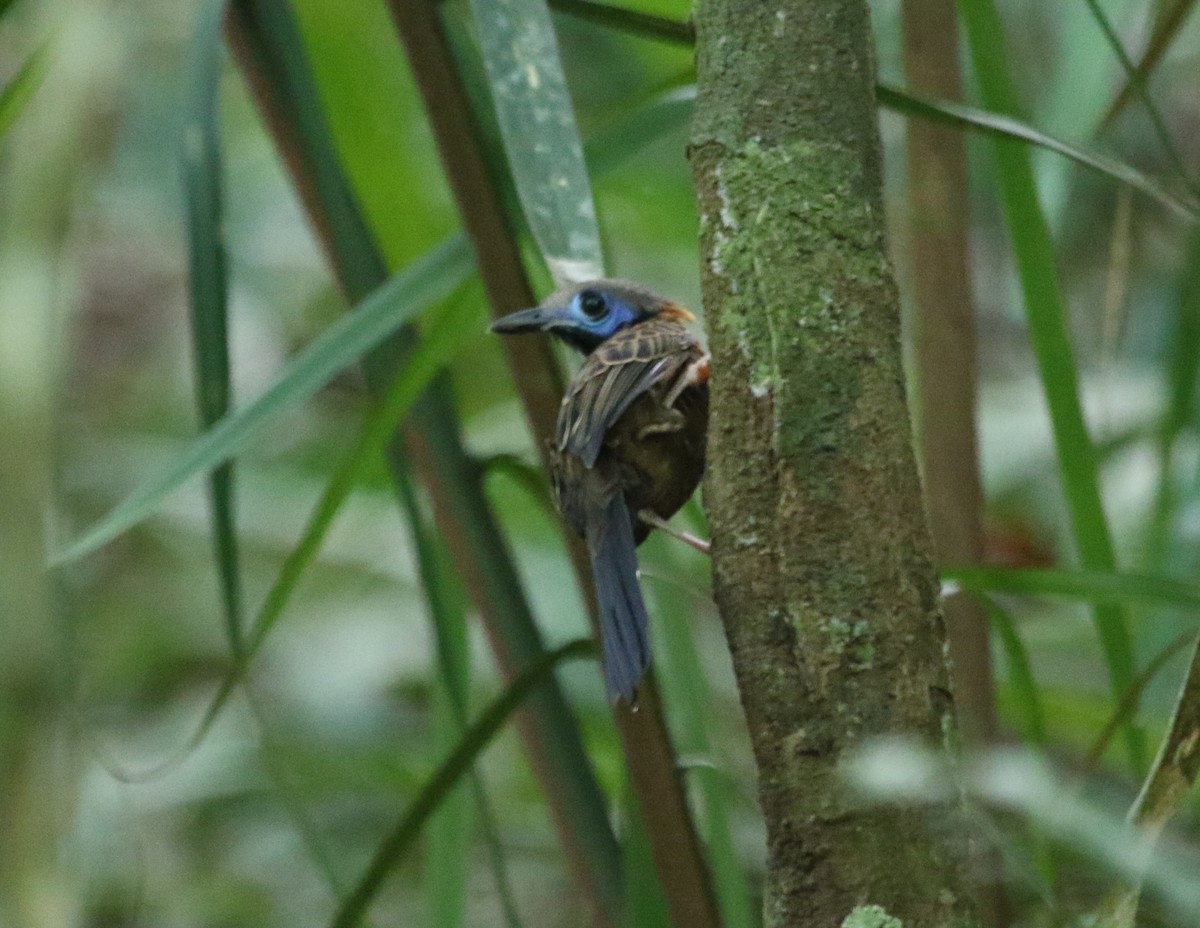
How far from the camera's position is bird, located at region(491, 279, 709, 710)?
77.6 inches

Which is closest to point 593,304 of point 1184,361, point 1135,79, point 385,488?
point 1135,79

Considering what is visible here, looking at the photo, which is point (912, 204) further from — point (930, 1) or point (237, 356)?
point (237, 356)

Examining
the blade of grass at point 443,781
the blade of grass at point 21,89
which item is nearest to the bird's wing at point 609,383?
the blade of grass at point 443,781

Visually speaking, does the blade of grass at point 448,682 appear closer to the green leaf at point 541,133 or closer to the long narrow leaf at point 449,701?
the long narrow leaf at point 449,701

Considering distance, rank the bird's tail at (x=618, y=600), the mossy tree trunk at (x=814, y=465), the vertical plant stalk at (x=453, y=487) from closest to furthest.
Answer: the mossy tree trunk at (x=814, y=465)
the bird's tail at (x=618, y=600)
the vertical plant stalk at (x=453, y=487)

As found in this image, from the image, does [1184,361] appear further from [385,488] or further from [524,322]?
[385,488]

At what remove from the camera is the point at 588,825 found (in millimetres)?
2373

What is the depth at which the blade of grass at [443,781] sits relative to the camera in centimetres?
217

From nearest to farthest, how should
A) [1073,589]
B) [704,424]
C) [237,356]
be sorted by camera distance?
[1073,589] < [704,424] < [237,356]

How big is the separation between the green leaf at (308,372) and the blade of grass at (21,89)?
551mm

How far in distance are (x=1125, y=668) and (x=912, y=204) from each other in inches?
49.3

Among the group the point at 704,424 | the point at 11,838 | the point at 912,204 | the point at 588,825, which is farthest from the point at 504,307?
the point at 11,838

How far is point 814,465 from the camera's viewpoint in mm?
1398

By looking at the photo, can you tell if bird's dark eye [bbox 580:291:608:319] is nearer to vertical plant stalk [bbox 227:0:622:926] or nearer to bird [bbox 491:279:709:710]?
bird [bbox 491:279:709:710]
